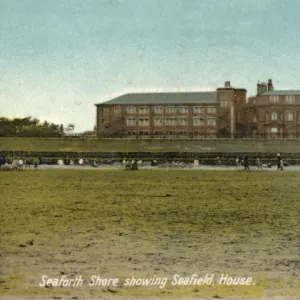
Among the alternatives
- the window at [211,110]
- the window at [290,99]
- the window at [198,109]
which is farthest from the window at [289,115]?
the window at [198,109]

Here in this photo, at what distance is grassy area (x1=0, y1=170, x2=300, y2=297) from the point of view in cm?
727

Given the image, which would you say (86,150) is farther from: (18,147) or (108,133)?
(108,133)

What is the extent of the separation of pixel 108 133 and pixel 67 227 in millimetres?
57187

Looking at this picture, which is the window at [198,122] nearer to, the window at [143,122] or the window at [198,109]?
the window at [198,109]

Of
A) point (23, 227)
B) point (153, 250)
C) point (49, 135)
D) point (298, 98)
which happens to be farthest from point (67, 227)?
point (298, 98)

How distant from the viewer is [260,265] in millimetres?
7977

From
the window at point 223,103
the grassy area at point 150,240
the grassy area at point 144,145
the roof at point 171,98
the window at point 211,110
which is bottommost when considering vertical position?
the grassy area at point 150,240

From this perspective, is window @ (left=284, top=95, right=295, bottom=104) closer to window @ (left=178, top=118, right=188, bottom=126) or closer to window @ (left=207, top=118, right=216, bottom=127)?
window @ (left=207, top=118, right=216, bottom=127)

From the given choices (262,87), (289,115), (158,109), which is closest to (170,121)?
(158,109)

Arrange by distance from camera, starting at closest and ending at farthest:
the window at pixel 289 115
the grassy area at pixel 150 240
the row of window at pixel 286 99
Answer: the grassy area at pixel 150 240
the row of window at pixel 286 99
the window at pixel 289 115

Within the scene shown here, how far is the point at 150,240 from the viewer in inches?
388

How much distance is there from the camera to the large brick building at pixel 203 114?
213 ft

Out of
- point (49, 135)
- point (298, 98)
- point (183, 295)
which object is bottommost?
point (183, 295)

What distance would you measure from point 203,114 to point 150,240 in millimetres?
60300
